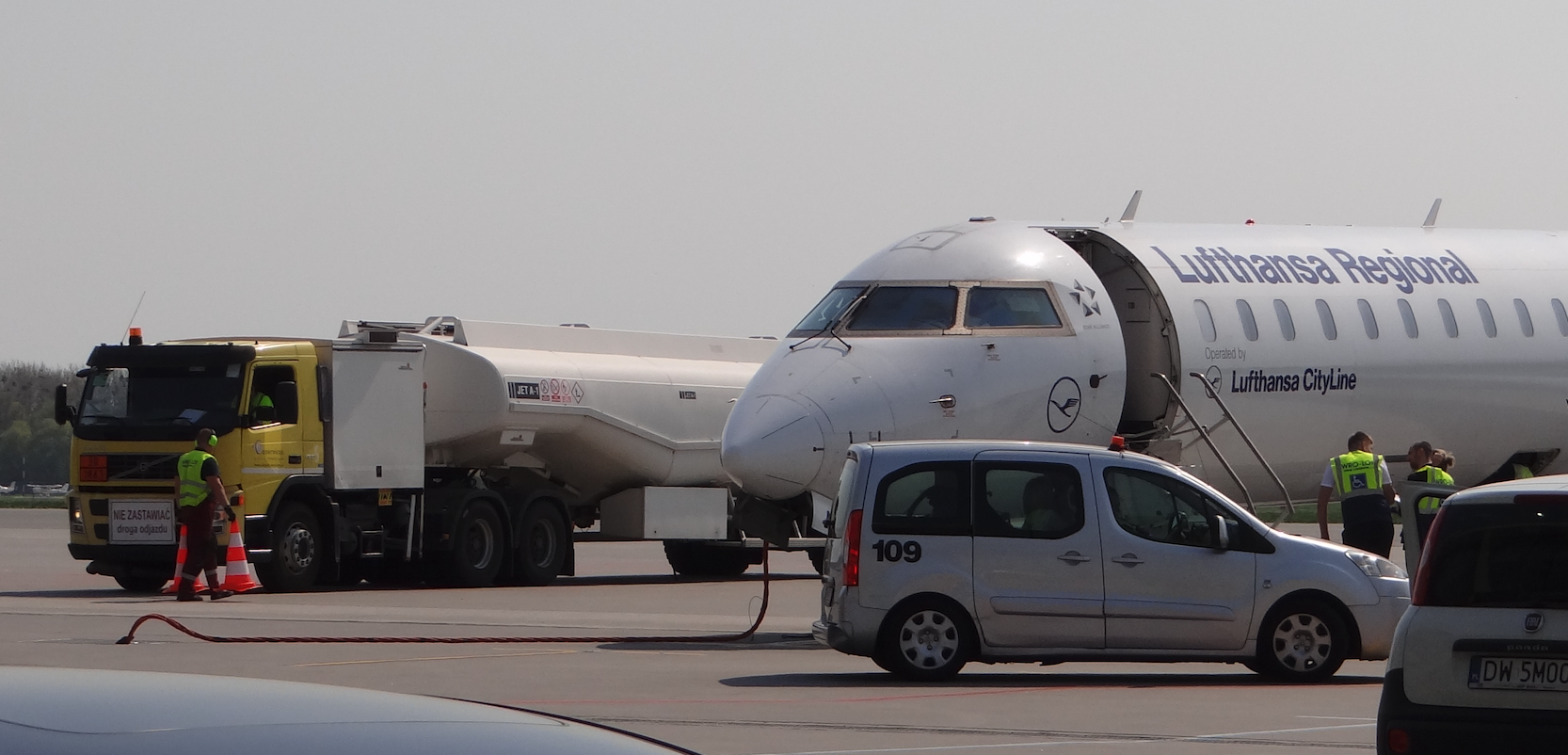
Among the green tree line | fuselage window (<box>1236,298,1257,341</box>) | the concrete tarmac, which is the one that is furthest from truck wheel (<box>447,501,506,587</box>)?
the green tree line

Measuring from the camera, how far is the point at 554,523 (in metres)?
25.8

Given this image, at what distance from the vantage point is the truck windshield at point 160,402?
22531mm

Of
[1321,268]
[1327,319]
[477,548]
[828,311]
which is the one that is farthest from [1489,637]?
[477,548]

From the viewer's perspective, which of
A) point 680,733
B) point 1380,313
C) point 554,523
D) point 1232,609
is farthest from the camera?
point 554,523

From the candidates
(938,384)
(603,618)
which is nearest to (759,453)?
(938,384)

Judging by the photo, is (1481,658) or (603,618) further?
(603,618)

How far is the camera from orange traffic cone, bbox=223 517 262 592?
862 inches

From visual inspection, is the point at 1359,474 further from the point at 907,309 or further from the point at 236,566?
the point at 236,566

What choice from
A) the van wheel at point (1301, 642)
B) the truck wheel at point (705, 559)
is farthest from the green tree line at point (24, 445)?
the van wheel at point (1301, 642)

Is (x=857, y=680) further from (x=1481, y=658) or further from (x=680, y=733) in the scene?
(x=1481, y=658)

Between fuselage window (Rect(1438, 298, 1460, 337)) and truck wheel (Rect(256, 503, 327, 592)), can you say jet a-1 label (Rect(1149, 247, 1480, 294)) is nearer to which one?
fuselage window (Rect(1438, 298, 1460, 337))

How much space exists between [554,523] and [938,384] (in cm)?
853

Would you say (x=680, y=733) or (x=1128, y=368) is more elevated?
(x=1128, y=368)

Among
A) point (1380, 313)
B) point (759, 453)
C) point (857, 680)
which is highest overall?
point (1380, 313)
